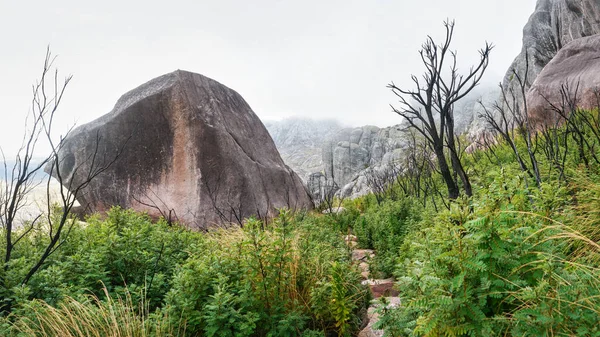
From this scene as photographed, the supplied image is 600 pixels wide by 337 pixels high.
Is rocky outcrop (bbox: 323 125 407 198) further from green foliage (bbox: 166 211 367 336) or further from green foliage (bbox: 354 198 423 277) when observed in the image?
green foliage (bbox: 166 211 367 336)

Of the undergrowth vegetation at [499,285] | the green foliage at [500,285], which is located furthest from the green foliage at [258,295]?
the green foliage at [500,285]

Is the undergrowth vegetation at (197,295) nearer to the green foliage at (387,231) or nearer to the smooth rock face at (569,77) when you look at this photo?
the green foliage at (387,231)

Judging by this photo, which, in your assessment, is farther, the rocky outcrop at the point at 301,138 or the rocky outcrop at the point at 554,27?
the rocky outcrop at the point at 301,138

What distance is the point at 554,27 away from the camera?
1992 centimetres

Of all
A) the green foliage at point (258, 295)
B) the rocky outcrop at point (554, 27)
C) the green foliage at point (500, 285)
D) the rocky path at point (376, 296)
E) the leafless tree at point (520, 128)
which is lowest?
the rocky path at point (376, 296)

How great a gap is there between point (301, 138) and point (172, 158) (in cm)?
14895

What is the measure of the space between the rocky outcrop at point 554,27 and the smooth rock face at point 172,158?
429 inches

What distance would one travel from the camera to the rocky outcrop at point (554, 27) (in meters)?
15.8

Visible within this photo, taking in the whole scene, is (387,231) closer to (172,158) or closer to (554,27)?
(172,158)

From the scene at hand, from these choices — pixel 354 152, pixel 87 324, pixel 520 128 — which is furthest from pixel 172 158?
pixel 354 152

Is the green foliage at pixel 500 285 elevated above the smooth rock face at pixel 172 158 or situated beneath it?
situated beneath

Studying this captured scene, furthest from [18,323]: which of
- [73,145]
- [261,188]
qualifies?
[73,145]

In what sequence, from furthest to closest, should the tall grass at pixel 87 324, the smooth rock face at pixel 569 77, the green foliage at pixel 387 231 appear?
the smooth rock face at pixel 569 77 → the green foliage at pixel 387 231 → the tall grass at pixel 87 324

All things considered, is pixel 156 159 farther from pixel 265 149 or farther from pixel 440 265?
pixel 440 265
